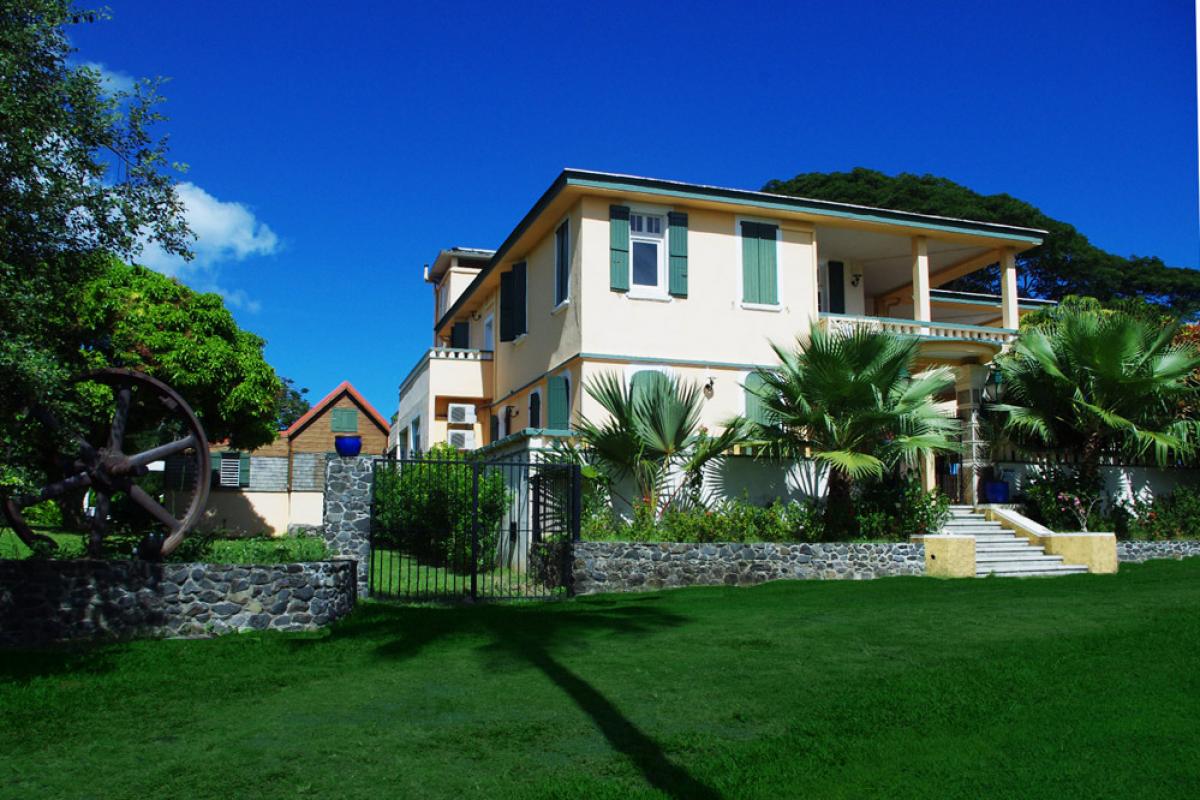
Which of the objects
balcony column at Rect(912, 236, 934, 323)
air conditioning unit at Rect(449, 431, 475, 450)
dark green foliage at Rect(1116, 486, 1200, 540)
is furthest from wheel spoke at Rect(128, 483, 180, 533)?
dark green foliage at Rect(1116, 486, 1200, 540)

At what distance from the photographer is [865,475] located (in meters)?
15.2

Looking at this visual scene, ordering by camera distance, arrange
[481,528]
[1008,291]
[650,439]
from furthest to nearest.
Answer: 1. [1008,291]
2. [481,528]
3. [650,439]

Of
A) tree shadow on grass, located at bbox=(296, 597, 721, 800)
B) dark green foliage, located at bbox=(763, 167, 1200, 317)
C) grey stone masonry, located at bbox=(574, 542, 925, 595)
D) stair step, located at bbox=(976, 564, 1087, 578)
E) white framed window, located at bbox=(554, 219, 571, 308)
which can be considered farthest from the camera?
dark green foliage, located at bbox=(763, 167, 1200, 317)

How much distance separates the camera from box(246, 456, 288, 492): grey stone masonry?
28.0 meters

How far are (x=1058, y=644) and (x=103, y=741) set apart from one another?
315 inches

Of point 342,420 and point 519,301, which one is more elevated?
point 519,301

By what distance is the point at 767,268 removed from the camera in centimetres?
1947

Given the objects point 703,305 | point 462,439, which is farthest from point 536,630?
point 462,439

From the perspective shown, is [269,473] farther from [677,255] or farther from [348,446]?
[348,446]

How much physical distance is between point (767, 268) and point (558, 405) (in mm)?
5127

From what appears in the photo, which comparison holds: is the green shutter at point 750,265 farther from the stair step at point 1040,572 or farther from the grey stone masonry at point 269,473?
the grey stone masonry at point 269,473

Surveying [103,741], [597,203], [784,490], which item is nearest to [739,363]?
[784,490]

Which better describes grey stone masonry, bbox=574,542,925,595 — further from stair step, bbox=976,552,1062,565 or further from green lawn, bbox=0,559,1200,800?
green lawn, bbox=0,559,1200,800

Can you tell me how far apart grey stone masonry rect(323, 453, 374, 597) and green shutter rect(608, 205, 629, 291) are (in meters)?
7.28
